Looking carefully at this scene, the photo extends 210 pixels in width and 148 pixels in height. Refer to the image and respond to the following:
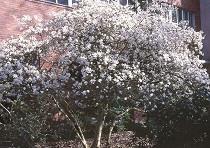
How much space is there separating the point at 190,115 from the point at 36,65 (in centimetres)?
436

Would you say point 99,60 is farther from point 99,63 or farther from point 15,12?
point 15,12

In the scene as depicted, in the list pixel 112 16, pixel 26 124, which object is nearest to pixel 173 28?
pixel 112 16

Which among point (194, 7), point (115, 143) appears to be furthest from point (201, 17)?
point (115, 143)

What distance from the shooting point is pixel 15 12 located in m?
19.6

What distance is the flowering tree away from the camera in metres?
12.1

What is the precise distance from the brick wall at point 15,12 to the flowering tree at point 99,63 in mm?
5666

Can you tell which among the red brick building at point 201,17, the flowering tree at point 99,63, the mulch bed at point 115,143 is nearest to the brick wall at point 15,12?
the mulch bed at point 115,143

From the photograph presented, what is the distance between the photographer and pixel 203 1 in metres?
36.0

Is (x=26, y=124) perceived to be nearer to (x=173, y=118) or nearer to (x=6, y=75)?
(x=6, y=75)

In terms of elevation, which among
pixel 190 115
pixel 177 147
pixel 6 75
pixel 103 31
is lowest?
pixel 177 147

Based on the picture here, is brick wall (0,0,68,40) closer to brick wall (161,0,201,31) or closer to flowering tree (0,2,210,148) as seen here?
flowering tree (0,2,210,148)

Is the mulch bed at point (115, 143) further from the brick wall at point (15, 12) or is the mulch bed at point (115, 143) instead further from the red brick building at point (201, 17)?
the red brick building at point (201, 17)

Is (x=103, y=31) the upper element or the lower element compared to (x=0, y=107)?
upper

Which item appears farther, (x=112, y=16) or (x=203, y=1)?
(x=203, y=1)
